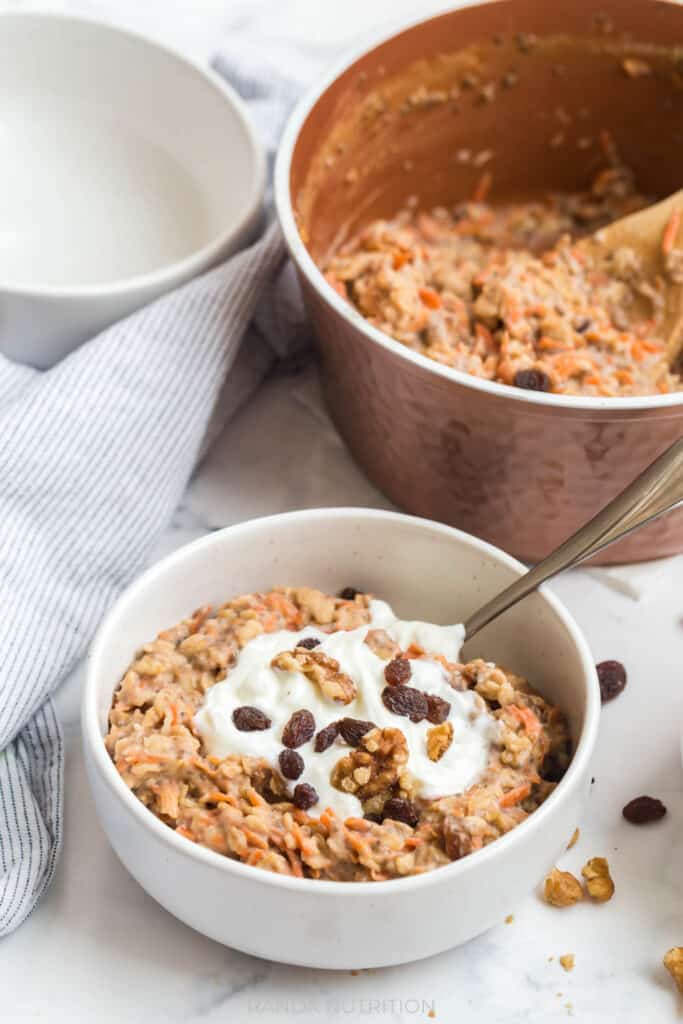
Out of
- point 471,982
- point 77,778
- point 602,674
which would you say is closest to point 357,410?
point 602,674

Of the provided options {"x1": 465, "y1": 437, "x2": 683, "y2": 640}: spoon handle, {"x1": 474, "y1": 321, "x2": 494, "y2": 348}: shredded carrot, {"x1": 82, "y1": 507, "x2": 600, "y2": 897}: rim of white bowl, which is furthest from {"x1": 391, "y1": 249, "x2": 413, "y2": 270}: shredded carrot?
{"x1": 465, "y1": 437, "x2": 683, "y2": 640}: spoon handle

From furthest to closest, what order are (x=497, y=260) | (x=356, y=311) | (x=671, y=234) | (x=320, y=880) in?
1. (x=497, y=260)
2. (x=671, y=234)
3. (x=356, y=311)
4. (x=320, y=880)

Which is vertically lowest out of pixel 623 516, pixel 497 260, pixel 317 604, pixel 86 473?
pixel 86 473

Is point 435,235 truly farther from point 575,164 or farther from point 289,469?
point 289,469

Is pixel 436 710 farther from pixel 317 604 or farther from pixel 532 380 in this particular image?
pixel 532 380

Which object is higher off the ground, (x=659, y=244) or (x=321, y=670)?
(x=659, y=244)

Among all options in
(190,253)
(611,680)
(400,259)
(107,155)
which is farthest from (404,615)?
(107,155)

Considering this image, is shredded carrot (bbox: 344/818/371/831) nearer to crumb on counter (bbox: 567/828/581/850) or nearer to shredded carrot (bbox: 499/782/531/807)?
shredded carrot (bbox: 499/782/531/807)

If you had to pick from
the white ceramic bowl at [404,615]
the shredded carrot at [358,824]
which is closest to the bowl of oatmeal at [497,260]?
the white ceramic bowl at [404,615]

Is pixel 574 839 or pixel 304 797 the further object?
pixel 574 839
